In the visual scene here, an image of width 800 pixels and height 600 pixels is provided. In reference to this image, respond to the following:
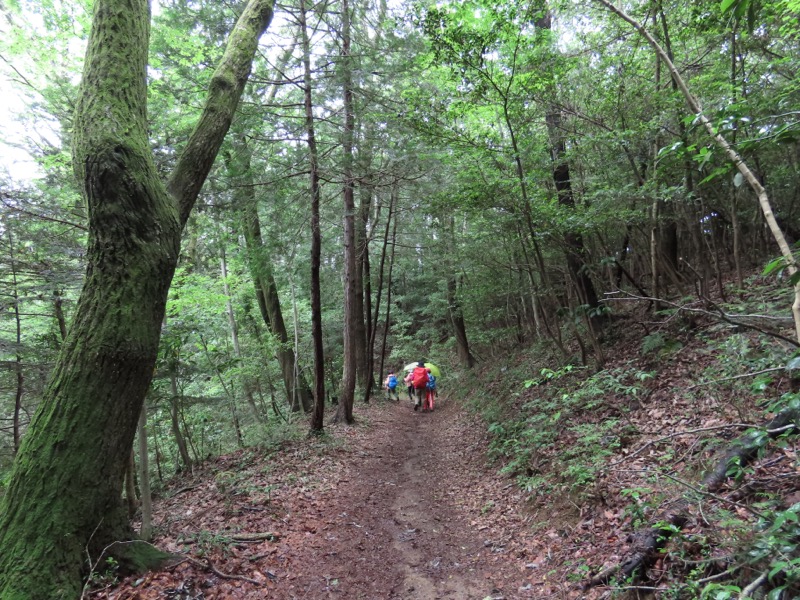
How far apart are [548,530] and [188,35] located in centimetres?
1129

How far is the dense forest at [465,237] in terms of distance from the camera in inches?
124

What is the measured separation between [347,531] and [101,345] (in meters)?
3.81

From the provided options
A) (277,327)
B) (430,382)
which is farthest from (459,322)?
(277,327)

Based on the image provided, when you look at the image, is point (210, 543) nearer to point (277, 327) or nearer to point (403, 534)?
point (403, 534)

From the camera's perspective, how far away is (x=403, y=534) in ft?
17.4

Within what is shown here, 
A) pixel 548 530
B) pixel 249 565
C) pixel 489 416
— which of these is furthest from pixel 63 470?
pixel 489 416

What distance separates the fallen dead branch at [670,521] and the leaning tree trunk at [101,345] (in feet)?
13.7

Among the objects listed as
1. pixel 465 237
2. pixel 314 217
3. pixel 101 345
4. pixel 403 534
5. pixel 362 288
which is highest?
pixel 314 217

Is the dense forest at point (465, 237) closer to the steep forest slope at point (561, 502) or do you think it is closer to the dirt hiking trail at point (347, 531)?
the steep forest slope at point (561, 502)

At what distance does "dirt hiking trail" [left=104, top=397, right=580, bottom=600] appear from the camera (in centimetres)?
399

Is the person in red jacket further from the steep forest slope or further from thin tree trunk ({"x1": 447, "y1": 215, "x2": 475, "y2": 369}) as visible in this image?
the steep forest slope

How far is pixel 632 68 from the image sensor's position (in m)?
6.74

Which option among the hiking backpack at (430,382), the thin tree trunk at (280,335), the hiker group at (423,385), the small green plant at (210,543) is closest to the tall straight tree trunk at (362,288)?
the hiker group at (423,385)

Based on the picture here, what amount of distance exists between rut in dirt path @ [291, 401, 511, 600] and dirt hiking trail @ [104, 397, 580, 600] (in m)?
0.02
